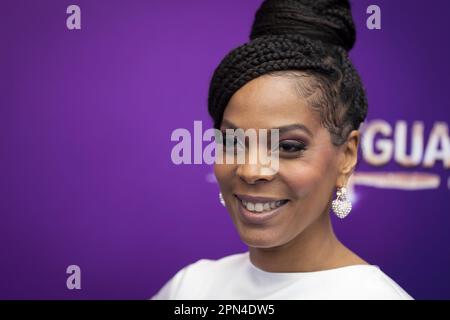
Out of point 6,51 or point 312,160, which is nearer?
point 312,160

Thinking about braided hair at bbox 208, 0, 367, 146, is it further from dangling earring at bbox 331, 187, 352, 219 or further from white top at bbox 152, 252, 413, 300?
white top at bbox 152, 252, 413, 300

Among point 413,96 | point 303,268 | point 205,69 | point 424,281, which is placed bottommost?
point 424,281

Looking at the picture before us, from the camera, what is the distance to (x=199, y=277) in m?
1.89

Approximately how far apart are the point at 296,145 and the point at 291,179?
0.10 m

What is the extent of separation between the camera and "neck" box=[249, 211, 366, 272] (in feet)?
5.25

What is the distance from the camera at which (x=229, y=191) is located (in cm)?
154

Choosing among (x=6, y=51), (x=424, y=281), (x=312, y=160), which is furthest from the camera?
(x=424, y=281)

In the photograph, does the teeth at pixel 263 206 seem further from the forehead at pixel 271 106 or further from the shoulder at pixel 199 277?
the shoulder at pixel 199 277

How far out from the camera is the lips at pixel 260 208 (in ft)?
4.90

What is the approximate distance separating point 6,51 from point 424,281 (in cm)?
236

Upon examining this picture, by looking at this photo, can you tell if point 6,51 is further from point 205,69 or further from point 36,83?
point 205,69

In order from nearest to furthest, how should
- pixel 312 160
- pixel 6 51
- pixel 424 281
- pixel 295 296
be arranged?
pixel 312 160 < pixel 295 296 < pixel 6 51 < pixel 424 281
